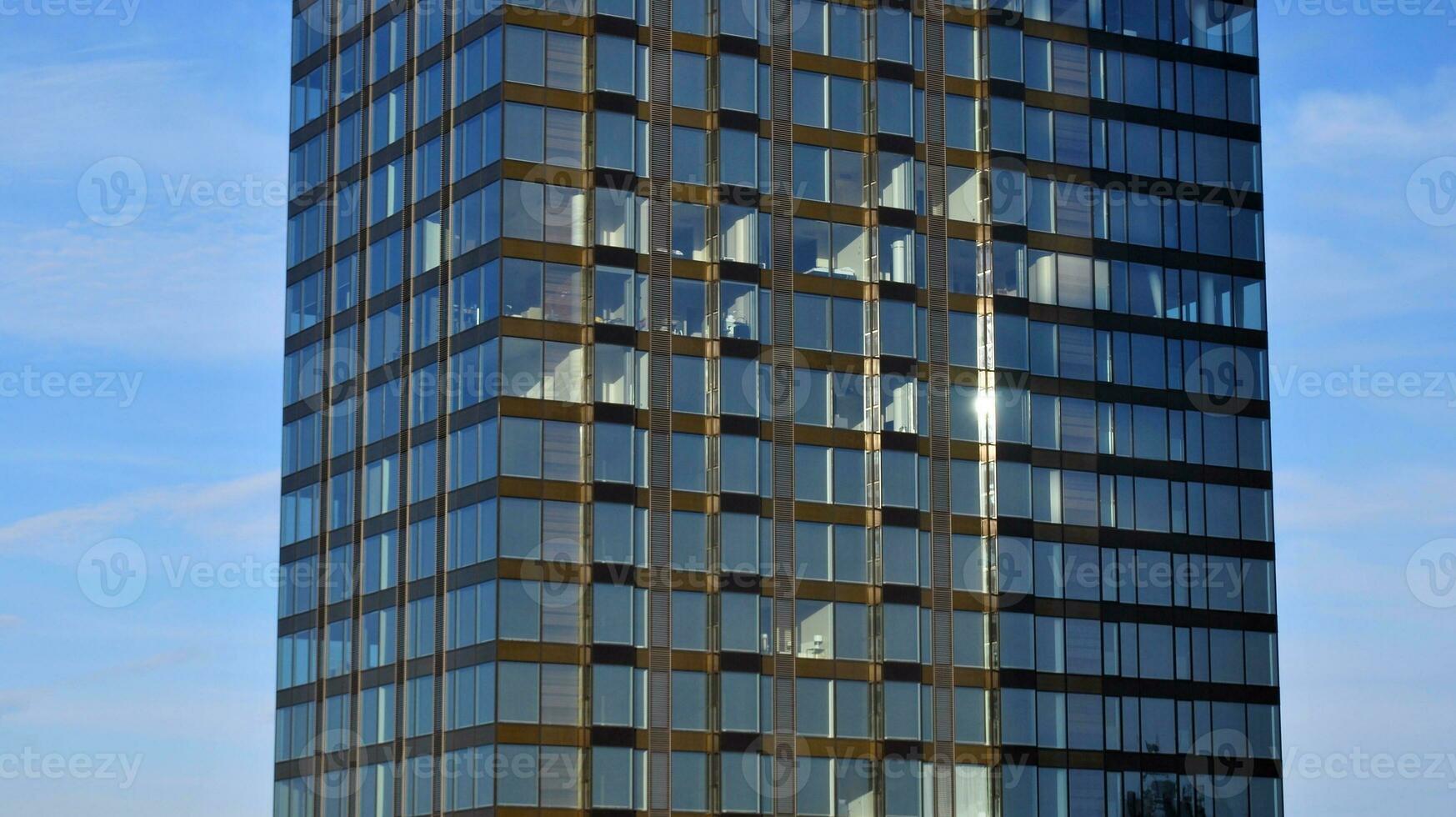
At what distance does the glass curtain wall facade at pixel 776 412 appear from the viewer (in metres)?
87.5

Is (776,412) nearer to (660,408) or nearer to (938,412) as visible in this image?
(660,408)

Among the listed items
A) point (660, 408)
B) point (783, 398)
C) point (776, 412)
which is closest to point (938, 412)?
point (783, 398)

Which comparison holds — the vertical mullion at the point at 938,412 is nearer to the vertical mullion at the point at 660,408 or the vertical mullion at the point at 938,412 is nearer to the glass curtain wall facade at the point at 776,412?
the glass curtain wall facade at the point at 776,412

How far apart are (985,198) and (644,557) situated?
2621 cm

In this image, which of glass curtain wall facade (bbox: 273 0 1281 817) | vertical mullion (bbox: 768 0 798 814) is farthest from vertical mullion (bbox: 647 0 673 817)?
vertical mullion (bbox: 768 0 798 814)

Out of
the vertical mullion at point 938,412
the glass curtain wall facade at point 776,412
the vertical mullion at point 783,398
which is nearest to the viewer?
the glass curtain wall facade at point 776,412

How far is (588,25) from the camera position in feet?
300

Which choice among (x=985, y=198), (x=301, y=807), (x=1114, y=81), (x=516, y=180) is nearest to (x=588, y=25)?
(x=516, y=180)

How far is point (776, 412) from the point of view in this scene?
92000 millimetres

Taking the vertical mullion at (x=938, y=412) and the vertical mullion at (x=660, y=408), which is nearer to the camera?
the vertical mullion at (x=660, y=408)

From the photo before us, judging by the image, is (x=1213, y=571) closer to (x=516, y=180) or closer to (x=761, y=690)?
(x=761, y=690)

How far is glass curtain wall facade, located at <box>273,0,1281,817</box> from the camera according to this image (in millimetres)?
87500

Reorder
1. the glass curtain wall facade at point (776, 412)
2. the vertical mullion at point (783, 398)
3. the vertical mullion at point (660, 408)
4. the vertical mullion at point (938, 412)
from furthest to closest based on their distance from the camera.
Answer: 1. the vertical mullion at point (938, 412)
2. the vertical mullion at point (783, 398)
3. the glass curtain wall facade at point (776, 412)
4. the vertical mullion at point (660, 408)

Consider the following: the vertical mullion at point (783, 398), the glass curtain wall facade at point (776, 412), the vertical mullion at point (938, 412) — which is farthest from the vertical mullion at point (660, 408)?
the vertical mullion at point (938, 412)
